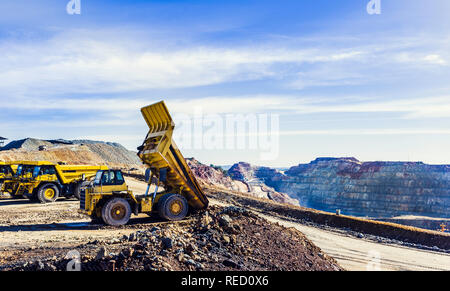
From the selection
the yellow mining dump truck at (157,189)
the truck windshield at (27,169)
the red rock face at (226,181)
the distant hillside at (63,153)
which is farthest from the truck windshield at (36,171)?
the red rock face at (226,181)

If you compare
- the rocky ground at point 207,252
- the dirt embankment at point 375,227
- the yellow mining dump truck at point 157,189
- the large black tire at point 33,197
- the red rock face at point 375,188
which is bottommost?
the red rock face at point 375,188

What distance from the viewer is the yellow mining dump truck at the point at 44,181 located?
70.8 feet

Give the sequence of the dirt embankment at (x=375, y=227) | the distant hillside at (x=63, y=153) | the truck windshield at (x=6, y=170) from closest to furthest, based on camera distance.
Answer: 1. the dirt embankment at (x=375, y=227)
2. the truck windshield at (x=6, y=170)
3. the distant hillside at (x=63, y=153)

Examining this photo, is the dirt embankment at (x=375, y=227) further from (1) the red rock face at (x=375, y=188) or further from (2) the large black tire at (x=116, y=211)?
(1) the red rock face at (x=375, y=188)

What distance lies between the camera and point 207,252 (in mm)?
8516

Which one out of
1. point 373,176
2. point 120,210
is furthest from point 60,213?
point 373,176

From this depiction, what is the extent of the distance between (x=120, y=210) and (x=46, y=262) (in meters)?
5.93

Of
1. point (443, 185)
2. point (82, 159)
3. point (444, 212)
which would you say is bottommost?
point (444, 212)

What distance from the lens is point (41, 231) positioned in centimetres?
1362

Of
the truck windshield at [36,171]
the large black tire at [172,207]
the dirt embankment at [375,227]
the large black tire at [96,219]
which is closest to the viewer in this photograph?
the large black tire at [96,219]

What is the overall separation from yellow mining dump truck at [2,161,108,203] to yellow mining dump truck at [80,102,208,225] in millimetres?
8058

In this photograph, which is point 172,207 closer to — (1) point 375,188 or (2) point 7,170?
(2) point 7,170

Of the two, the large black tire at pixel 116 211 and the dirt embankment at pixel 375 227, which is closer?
the large black tire at pixel 116 211
